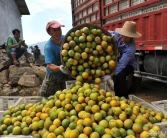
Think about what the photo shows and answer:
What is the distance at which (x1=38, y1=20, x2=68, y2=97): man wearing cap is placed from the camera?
3352mm

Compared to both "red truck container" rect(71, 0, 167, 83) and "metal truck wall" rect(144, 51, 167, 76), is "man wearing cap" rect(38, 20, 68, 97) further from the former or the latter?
"metal truck wall" rect(144, 51, 167, 76)

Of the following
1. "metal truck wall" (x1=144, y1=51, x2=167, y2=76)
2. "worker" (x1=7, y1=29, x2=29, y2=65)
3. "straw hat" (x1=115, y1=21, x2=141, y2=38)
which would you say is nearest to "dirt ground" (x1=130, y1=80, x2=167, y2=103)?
"metal truck wall" (x1=144, y1=51, x2=167, y2=76)

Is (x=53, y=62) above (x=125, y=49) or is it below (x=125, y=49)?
below

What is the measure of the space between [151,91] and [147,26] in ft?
7.06

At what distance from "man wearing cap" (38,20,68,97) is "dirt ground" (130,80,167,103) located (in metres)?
2.83

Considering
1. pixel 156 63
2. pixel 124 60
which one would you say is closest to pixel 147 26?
pixel 156 63

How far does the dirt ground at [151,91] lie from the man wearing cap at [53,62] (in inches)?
112

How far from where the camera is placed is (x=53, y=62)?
3.57m

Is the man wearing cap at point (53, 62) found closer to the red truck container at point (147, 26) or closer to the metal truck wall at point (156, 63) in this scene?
the red truck container at point (147, 26)

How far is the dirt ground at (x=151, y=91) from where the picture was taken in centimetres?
579

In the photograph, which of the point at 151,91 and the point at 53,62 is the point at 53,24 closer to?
the point at 53,62

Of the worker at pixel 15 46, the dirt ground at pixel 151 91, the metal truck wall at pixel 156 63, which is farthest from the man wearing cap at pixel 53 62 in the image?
the worker at pixel 15 46

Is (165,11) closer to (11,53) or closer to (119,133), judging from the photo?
(119,133)

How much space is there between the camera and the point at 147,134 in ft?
6.72
